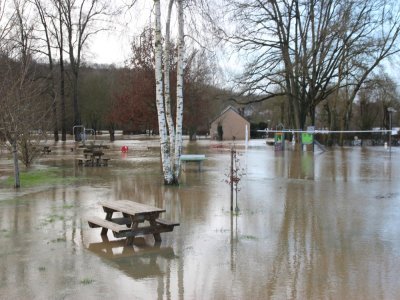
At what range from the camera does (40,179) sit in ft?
52.3

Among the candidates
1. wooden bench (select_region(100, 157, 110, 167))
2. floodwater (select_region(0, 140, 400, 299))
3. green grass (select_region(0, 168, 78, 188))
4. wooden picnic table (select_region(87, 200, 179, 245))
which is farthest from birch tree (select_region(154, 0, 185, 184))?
wooden bench (select_region(100, 157, 110, 167))

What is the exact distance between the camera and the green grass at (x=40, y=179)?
14.6 meters

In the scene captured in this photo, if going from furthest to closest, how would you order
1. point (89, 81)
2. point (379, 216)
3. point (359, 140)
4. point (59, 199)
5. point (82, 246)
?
1. point (89, 81)
2. point (359, 140)
3. point (59, 199)
4. point (379, 216)
5. point (82, 246)

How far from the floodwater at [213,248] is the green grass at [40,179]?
5.21ft

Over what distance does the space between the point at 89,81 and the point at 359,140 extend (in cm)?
3049

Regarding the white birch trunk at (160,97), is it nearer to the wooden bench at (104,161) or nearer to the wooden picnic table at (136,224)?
the wooden picnic table at (136,224)

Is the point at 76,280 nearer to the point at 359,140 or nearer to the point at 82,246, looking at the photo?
the point at 82,246

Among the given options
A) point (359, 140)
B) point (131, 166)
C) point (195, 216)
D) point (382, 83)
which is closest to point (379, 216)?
point (195, 216)

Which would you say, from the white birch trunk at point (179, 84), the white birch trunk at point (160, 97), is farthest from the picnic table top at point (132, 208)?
the white birch trunk at point (179, 84)

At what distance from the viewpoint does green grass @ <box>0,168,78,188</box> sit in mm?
14625

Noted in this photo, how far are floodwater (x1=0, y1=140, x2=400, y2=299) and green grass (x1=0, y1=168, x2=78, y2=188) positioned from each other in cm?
159

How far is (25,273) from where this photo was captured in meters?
5.90

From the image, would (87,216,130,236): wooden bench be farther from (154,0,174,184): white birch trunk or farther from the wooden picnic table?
(154,0,174,184): white birch trunk

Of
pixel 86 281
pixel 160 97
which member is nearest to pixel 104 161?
pixel 160 97
